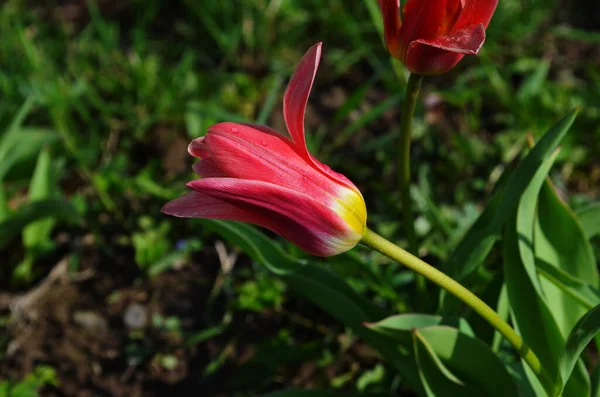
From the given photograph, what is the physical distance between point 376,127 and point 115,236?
1020 mm

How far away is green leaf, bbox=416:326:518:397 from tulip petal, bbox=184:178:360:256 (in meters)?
0.36

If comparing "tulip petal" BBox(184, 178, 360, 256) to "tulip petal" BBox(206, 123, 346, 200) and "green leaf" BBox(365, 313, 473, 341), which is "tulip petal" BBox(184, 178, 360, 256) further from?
"green leaf" BBox(365, 313, 473, 341)

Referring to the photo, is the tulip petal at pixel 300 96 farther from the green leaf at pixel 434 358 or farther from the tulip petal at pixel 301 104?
the green leaf at pixel 434 358

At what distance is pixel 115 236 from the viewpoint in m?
2.43

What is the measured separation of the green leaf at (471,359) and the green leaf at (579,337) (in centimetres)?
17

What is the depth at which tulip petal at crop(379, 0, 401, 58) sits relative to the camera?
1.19 meters

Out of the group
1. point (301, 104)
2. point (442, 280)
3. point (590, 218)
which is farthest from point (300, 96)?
point (590, 218)

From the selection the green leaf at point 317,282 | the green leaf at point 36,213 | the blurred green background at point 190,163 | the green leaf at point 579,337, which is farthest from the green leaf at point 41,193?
the green leaf at point 579,337

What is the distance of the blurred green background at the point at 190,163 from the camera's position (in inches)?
81.6

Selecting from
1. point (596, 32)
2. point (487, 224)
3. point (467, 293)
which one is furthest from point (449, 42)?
point (596, 32)

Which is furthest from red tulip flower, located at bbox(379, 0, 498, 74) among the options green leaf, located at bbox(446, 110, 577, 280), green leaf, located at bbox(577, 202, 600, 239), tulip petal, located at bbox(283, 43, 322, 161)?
green leaf, located at bbox(577, 202, 600, 239)

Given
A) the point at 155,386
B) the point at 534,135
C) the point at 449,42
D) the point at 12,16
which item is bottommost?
the point at 155,386

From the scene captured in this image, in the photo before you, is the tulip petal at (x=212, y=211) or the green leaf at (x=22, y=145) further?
the green leaf at (x=22, y=145)

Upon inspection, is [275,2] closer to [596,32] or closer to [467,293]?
[596,32]
